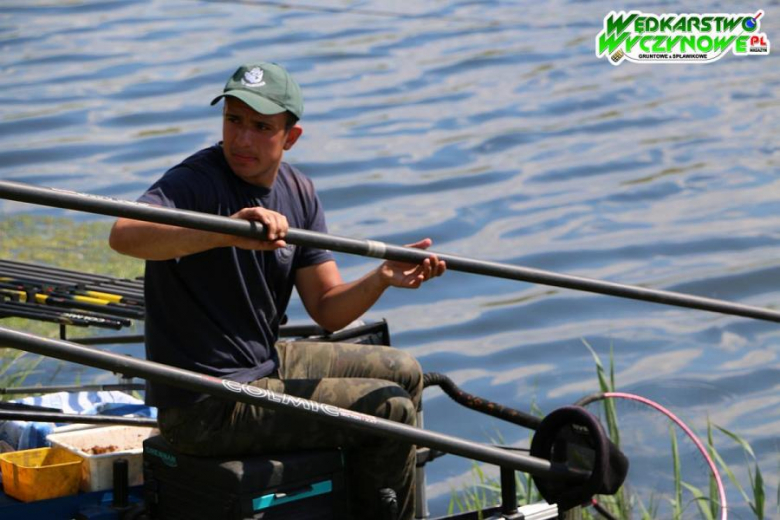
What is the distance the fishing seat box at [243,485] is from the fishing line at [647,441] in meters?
1.02

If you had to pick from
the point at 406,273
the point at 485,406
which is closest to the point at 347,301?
the point at 406,273

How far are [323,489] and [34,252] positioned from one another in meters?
6.64

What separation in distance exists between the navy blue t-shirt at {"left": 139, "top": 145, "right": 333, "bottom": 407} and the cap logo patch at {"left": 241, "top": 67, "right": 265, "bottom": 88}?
21 centimetres

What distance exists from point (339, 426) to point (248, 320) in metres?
0.51

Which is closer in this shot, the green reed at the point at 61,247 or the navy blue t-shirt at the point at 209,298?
the navy blue t-shirt at the point at 209,298

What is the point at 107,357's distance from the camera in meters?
3.25

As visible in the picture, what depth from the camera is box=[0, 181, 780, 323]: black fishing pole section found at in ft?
10.3

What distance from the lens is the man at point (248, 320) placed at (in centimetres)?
380

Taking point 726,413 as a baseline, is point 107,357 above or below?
above

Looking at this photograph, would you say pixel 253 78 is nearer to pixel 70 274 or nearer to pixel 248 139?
pixel 248 139

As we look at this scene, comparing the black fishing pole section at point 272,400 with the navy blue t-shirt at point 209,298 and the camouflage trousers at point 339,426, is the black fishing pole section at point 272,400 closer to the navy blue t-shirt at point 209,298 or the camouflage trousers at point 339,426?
the camouflage trousers at point 339,426

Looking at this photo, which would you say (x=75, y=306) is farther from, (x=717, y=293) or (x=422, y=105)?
(x=422, y=105)

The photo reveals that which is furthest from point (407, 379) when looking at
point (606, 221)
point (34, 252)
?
point (606, 221)

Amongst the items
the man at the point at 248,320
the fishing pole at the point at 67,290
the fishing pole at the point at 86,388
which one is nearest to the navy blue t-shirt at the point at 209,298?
the man at the point at 248,320
